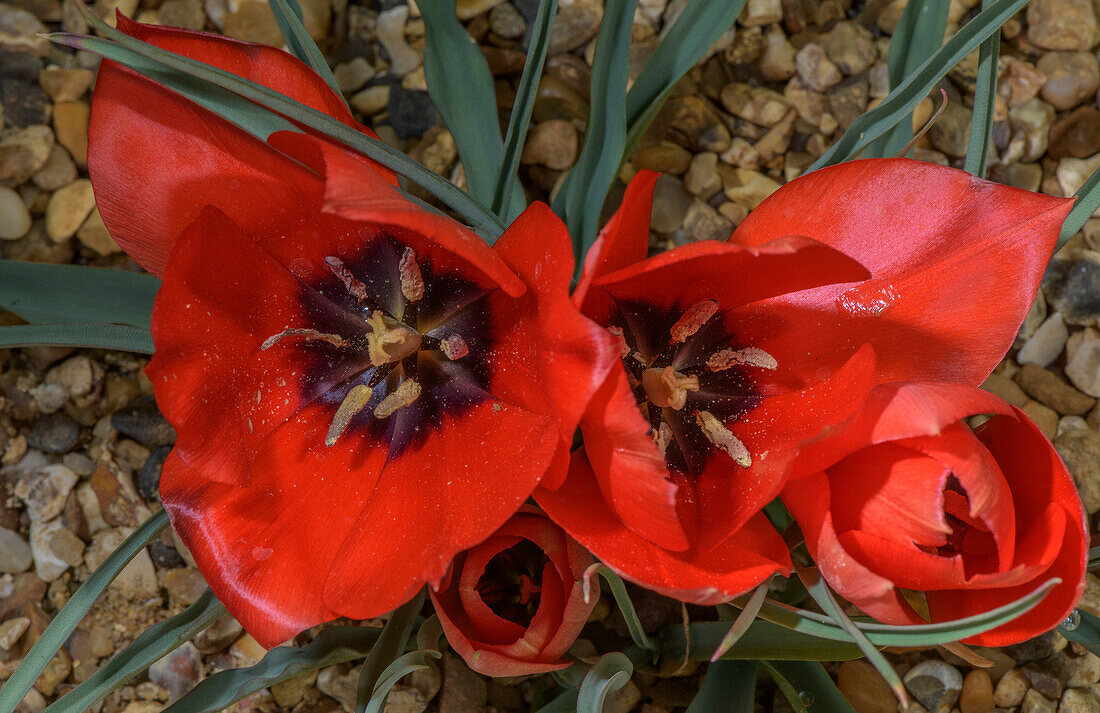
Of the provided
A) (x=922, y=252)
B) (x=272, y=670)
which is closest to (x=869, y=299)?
(x=922, y=252)

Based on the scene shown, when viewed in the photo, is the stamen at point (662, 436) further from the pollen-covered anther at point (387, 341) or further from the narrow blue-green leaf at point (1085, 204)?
the narrow blue-green leaf at point (1085, 204)

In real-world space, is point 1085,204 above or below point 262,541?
above

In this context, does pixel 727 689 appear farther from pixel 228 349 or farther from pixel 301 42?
pixel 301 42

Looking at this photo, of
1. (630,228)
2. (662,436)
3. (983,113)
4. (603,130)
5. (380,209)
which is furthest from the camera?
(603,130)

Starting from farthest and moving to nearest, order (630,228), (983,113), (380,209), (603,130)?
(603,130) < (983,113) < (630,228) < (380,209)

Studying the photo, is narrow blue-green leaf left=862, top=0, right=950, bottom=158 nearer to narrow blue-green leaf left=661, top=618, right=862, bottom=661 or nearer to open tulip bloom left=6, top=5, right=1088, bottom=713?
open tulip bloom left=6, top=5, right=1088, bottom=713

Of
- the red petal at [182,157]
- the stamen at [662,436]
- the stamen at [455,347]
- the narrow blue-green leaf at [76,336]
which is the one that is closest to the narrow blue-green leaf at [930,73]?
the stamen at [662,436]
